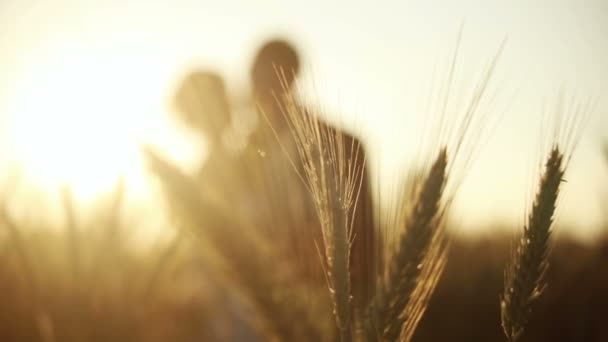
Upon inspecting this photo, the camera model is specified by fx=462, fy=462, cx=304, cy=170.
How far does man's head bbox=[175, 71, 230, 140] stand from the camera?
160 cm

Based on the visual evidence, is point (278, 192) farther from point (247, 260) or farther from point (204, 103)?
point (204, 103)

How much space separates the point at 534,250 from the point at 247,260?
0.64 meters

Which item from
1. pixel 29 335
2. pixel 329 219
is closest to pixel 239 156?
pixel 329 219

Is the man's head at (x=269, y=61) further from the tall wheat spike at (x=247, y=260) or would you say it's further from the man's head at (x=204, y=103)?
the tall wheat spike at (x=247, y=260)

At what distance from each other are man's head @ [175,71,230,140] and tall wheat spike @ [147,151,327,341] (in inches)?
26.1

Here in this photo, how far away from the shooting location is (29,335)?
219cm

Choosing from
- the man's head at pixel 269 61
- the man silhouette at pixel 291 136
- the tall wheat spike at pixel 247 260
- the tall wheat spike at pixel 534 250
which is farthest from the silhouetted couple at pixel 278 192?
the man's head at pixel 269 61

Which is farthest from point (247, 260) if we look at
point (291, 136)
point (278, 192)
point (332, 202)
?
point (291, 136)

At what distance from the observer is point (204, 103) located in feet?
5.75

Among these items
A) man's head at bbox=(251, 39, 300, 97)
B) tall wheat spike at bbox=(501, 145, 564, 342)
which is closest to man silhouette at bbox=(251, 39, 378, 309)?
man's head at bbox=(251, 39, 300, 97)

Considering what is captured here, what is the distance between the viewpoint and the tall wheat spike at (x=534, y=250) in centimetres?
97

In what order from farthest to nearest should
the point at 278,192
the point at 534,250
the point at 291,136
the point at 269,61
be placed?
the point at 269,61
the point at 291,136
the point at 278,192
the point at 534,250

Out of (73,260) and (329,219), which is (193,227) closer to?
(329,219)

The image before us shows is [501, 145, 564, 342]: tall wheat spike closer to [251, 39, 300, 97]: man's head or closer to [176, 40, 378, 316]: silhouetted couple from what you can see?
[176, 40, 378, 316]: silhouetted couple
